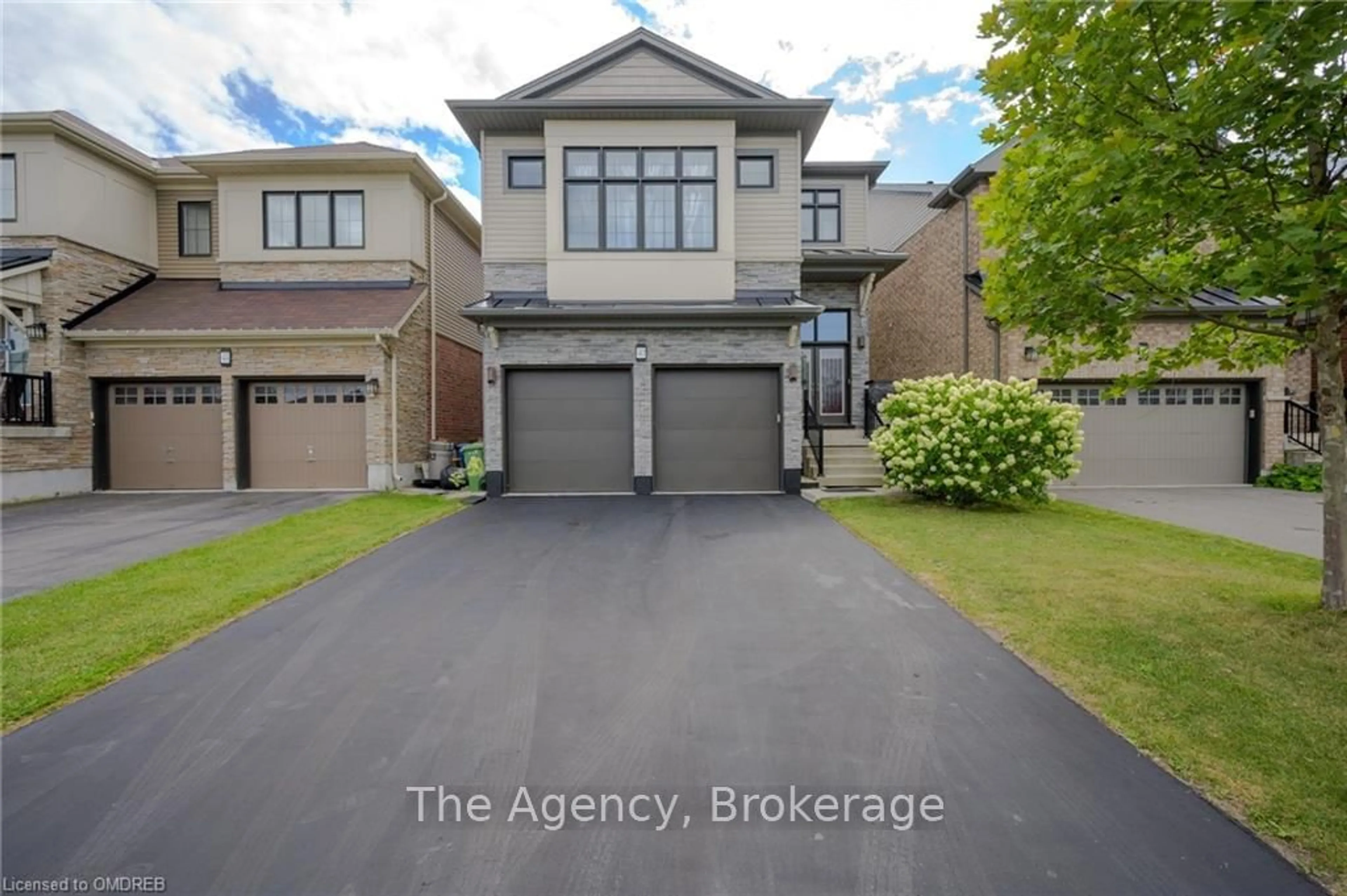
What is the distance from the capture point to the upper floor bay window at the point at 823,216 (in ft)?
49.4

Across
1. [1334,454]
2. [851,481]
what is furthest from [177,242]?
[1334,454]

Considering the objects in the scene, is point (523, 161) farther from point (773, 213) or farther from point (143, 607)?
point (143, 607)

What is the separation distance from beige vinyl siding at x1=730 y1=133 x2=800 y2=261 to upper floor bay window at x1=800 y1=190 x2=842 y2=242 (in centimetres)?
267

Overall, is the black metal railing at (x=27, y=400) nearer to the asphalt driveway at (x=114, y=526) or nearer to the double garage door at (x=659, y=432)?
the asphalt driveway at (x=114, y=526)

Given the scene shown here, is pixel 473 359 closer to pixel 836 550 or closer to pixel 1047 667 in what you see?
pixel 836 550

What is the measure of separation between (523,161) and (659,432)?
6.42m

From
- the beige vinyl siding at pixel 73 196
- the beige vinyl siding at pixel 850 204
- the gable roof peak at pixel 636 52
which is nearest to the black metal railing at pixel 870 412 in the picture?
the beige vinyl siding at pixel 850 204

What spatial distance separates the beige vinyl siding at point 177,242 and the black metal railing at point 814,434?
1435cm

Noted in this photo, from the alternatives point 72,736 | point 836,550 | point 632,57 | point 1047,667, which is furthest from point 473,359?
point 1047,667

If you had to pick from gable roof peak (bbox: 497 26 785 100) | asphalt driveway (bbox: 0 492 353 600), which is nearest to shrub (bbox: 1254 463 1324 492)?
gable roof peak (bbox: 497 26 785 100)

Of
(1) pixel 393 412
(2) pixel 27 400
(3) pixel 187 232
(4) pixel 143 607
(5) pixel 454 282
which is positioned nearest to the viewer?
(4) pixel 143 607

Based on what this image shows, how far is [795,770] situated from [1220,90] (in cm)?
425

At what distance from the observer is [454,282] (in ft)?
52.0

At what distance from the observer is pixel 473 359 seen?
17062mm
